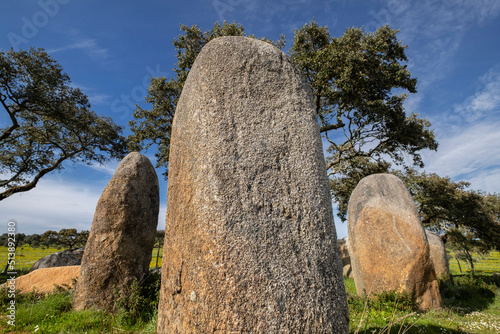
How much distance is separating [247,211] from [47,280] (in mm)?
7338

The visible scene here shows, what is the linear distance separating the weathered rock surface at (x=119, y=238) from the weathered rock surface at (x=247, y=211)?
4.04 metres

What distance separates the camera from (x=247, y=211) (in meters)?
2.12

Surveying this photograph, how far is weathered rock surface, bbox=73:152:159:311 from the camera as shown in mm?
5551

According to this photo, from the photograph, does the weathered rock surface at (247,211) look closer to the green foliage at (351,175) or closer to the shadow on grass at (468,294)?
the shadow on grass at (468,294)

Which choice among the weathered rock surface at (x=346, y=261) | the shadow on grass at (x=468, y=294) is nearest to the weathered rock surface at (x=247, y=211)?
the shadow on grass at (x=468, y=294)

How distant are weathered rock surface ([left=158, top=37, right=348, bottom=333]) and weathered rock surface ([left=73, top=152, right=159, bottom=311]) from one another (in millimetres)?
4041

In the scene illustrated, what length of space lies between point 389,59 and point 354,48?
1.91 meters

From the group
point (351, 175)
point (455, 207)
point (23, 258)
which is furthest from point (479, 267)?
point (23, 258)

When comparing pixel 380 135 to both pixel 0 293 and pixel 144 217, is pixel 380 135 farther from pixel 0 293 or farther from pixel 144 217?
pixel 0 293

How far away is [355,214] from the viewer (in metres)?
7.89

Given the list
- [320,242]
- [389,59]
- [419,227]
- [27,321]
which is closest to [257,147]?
[320,242]

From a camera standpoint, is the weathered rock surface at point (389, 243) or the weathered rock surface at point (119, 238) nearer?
the weathered rock surface at point (119, 238)

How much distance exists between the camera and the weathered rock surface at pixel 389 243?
668 centimetres

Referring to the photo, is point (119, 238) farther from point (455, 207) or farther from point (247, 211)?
point (455, 207)
